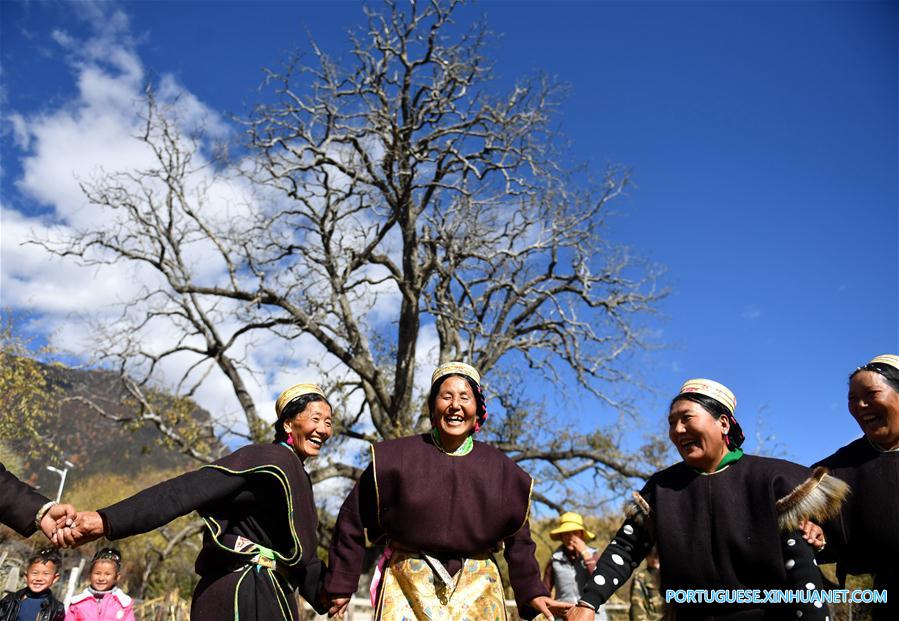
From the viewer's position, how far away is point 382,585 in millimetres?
3174

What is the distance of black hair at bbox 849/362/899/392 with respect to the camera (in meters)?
2.89

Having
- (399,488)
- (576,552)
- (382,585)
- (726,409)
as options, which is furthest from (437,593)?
(576,552)

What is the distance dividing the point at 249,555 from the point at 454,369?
1.26 metres

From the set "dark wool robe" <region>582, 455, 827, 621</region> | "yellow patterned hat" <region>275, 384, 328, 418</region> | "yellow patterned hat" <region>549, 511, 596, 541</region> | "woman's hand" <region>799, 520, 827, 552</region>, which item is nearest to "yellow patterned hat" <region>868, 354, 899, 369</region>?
"dark wool robe" <region>582, 455, 827, 621</region>

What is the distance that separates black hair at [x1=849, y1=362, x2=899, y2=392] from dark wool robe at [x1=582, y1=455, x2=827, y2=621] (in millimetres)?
609

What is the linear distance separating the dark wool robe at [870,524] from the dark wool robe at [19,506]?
126 inches

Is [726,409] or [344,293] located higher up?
[344,293]

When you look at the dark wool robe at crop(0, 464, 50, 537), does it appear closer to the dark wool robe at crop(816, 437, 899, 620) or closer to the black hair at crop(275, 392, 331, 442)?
the black hair at crop(275, 392, 331, 442)

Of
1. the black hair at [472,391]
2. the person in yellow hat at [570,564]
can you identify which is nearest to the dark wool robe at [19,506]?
the black hair at [472,391]

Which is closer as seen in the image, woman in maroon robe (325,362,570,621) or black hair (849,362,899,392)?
black hair (849,362,899,392)

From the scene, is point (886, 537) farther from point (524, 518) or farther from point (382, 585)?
point (382, 585)

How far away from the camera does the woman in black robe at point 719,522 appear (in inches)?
96.7

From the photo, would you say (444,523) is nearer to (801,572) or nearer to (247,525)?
(247,525)

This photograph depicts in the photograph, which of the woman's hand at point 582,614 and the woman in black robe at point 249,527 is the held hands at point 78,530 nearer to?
the woman in black robe at point 249,527
